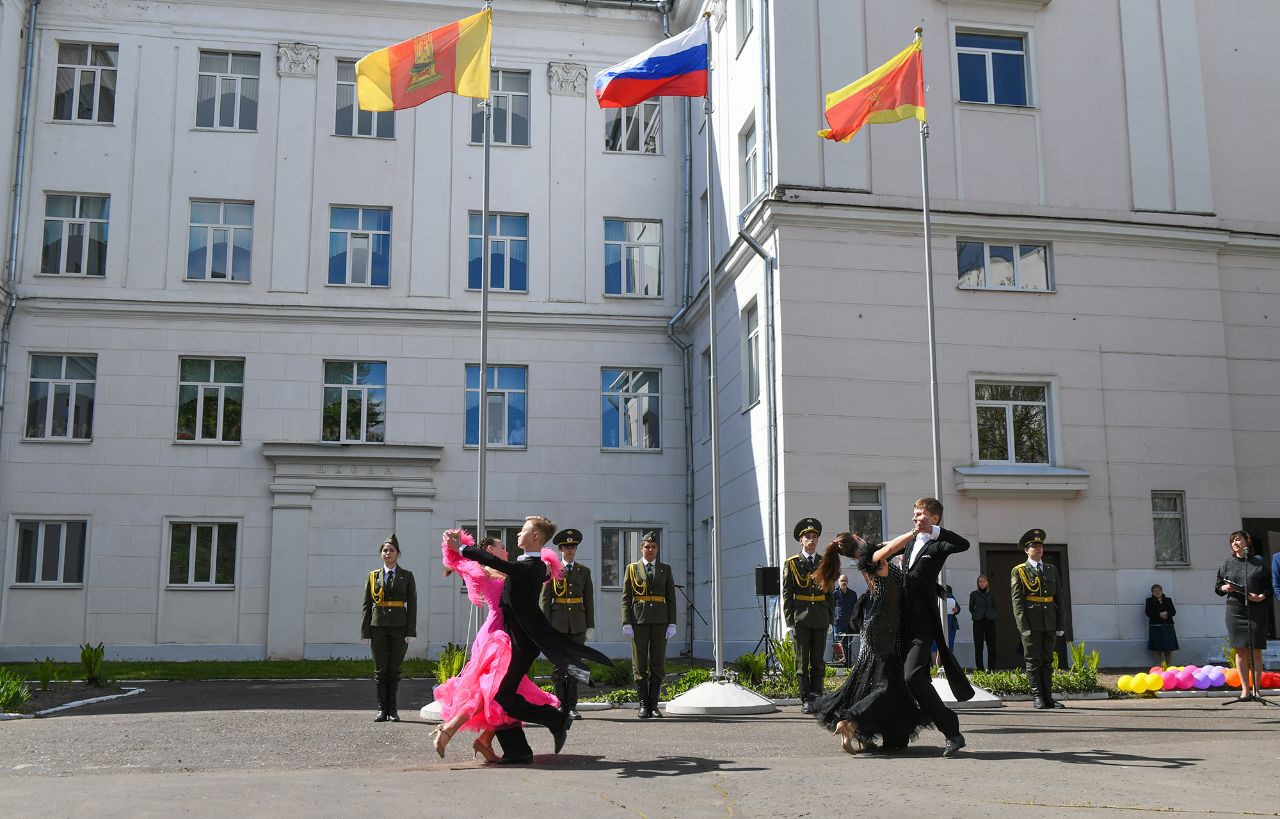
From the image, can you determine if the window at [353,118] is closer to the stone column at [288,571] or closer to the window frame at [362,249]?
the window frame at [362,249]

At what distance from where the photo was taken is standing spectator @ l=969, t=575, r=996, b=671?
20531 millimetres

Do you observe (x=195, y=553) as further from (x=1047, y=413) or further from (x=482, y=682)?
(x=482, y=682)

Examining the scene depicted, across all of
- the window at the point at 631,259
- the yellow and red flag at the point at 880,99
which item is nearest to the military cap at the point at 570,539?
the yellow and red flag at the point at 880,99

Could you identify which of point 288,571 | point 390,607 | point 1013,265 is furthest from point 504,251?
point 390,607

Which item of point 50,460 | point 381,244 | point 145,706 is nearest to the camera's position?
point 145,706

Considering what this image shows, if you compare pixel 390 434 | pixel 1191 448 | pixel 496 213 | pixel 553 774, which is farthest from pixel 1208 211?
pixel 553 774

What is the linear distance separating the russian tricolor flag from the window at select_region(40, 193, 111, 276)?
15.9 m

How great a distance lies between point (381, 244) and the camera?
2820 cm

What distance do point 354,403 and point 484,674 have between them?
62.6 ft

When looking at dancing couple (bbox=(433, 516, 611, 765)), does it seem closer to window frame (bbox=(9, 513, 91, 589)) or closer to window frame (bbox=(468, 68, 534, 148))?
window frame (bbox=(9, 513, 91, 589))

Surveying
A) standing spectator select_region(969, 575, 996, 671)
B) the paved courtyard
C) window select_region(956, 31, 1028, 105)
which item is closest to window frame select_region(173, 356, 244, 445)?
the paved courtyard

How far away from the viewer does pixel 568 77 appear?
29297 mm

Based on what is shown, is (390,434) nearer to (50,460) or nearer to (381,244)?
(381,244)

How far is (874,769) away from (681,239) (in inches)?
850
